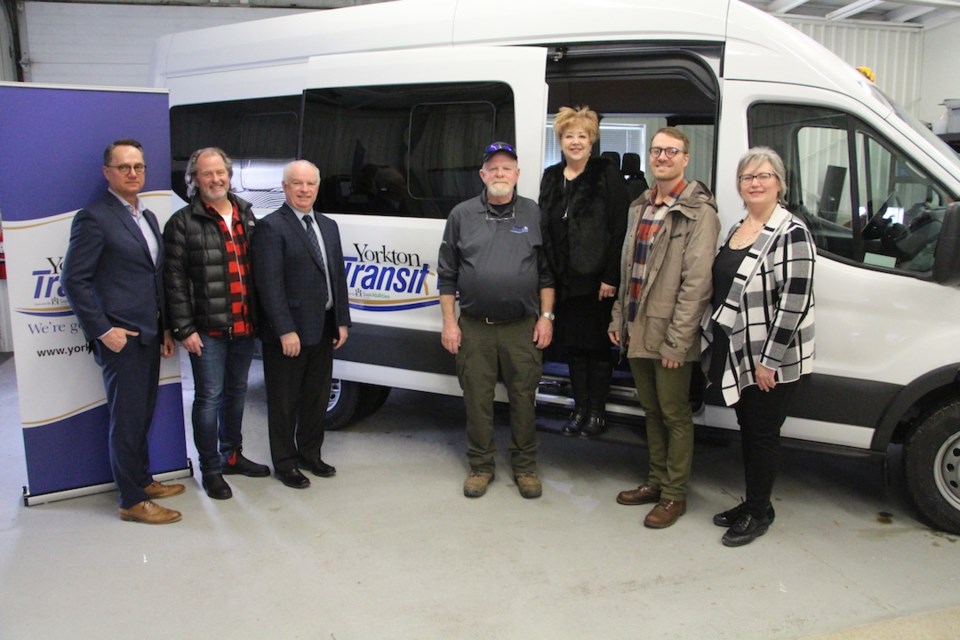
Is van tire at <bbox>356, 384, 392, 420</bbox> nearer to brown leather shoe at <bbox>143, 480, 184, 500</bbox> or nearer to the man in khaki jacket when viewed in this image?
brown leather shoe at <bbox>143, 480, 184, 500</bbox>

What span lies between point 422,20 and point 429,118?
19.4 inches

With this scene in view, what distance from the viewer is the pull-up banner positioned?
297 cm

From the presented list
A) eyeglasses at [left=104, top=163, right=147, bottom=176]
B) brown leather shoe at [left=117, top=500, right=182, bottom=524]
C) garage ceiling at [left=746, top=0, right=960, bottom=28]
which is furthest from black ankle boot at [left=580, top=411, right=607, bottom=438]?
garage ceiling at [left=746, top=0, right=960, bottom=28]

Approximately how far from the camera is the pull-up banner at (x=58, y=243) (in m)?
2.97

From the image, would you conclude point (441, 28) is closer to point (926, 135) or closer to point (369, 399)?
point (369, 399)

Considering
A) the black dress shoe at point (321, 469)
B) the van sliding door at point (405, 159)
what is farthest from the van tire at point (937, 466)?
the black dress shoe at point (321, 469)

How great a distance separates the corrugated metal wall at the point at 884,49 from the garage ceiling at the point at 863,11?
0.11m

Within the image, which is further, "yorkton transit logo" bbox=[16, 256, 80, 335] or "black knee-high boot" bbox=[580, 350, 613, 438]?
"black knee-high boot" bbox=[580, 350, 613, 438]

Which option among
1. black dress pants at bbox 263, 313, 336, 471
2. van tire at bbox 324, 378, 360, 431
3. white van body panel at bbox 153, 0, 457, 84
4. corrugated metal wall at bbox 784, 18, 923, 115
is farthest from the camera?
corrugated metal wall at bbox 784, 18, 923, 115

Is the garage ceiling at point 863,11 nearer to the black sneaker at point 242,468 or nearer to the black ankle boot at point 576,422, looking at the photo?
the black ankle boot at point 576,422

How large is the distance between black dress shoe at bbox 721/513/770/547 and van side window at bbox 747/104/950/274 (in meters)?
1.13

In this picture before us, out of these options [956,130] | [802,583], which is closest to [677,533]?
[802,583]

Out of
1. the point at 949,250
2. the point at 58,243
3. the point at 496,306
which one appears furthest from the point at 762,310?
the point at 58,243

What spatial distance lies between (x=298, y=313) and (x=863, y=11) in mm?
7359
